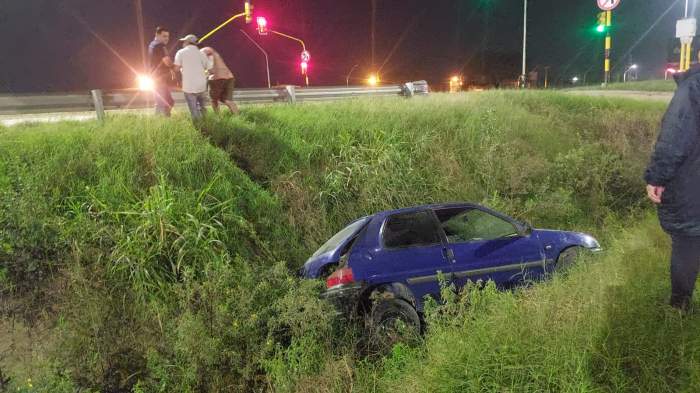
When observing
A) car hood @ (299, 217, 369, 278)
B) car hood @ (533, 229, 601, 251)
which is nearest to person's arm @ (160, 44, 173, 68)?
car hood @ (299, 217, 369, 278)

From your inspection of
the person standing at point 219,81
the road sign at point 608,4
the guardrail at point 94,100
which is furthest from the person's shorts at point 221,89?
the road sign at point 608,4

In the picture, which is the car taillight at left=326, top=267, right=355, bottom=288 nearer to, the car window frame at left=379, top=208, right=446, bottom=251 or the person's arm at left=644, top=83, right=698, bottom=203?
the car window frame at left=379, top=208, right=446, bottom=251

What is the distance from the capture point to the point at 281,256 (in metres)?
6.14

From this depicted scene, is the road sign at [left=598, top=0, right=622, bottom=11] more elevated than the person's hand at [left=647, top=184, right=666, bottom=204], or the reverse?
the road sign at [left=598, top=0, right=622, bottom=11]

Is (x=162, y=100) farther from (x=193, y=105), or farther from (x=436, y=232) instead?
(x=436, y=232)

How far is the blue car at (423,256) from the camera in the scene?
4520mm

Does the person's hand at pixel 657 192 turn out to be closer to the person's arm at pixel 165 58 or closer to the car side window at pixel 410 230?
the car side window at pixel 410 230

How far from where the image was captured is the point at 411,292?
465 centimetres

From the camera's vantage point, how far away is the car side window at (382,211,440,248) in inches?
191

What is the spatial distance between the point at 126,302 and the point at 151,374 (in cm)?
113

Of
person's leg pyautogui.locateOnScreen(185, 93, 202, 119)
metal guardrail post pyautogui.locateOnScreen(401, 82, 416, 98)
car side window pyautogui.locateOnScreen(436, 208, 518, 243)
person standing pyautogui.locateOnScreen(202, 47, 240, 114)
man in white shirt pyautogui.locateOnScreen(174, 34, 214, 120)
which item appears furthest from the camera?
metal guardrail post pyautogui.locateOnScreen(401, 82, 416, 98)

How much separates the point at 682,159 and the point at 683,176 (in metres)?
0.14

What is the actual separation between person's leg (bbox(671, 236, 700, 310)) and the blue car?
167 centimetres

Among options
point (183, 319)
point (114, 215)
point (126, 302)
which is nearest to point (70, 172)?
point (114, 215)
